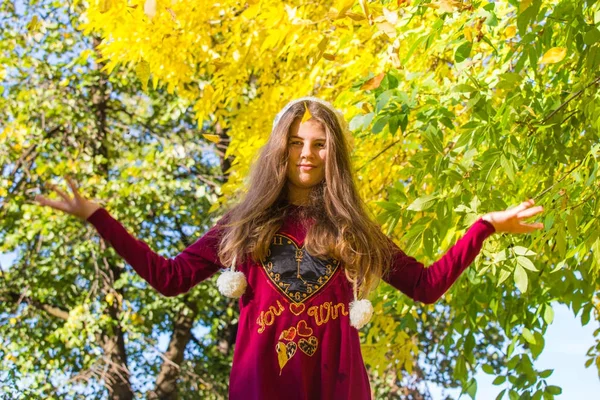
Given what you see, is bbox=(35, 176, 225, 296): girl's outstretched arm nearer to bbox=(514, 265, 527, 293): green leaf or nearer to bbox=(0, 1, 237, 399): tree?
bbox=(514, 265, 527, 293): green leaf

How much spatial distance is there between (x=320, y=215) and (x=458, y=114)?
6.75 feet

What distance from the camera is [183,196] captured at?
26.5 ft

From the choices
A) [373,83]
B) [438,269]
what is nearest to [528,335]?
[373,83]

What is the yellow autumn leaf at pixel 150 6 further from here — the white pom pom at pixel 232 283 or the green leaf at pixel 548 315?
the green leaf at pixel 548 315

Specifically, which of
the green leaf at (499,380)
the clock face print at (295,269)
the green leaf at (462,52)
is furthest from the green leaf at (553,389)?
the clock face print at (295,269)

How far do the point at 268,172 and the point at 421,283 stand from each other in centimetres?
55

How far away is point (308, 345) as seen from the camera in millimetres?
2270

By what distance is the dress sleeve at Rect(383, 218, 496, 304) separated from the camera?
2348mm

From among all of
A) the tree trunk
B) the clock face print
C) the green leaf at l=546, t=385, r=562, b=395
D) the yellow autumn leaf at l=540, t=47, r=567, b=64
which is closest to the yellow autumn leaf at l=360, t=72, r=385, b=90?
the yellow autumn leaf at l=540, t=47, r=567, b=64

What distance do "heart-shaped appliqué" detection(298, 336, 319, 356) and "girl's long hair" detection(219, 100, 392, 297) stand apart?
222 millimetres

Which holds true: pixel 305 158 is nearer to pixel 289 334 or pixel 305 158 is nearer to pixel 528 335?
pixel 289 334

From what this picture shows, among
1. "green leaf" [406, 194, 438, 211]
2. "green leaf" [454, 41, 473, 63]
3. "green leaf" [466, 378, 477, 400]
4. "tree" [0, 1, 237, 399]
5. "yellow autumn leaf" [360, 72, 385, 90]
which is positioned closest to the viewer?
"green leaf" [406, 194, 438, 211]

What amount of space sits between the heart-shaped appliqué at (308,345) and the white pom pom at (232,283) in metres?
0.24

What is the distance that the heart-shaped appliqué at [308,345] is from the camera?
2264 mm
